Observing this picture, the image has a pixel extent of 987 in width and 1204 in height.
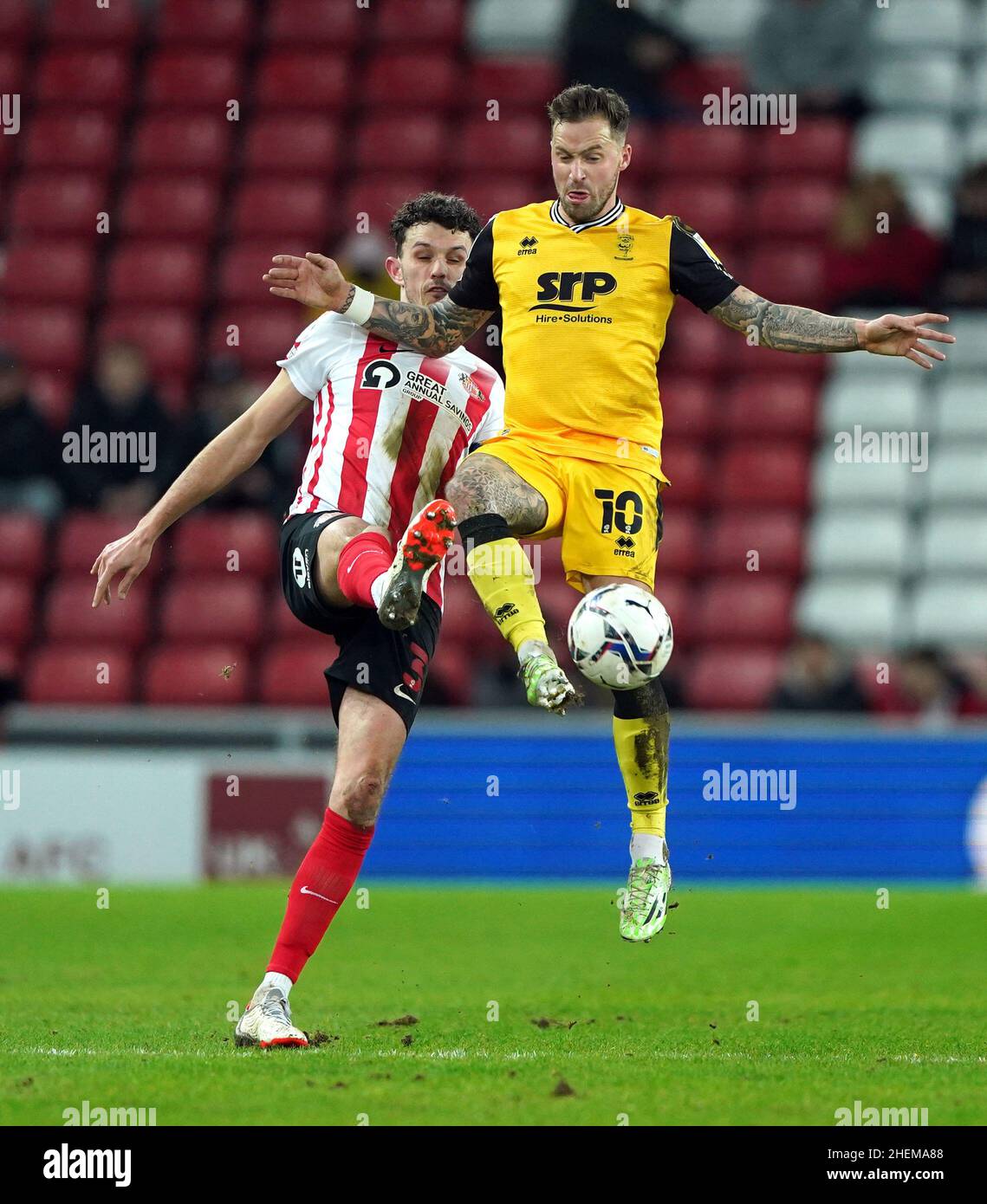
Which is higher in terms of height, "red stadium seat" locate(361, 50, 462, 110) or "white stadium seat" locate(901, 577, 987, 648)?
"red stadium seat" locate(361, 50, 462, 110)

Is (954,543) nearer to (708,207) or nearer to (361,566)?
(708,207)

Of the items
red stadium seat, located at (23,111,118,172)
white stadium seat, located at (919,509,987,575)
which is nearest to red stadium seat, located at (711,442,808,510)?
white stadium seat, located at (919,509,987,575)

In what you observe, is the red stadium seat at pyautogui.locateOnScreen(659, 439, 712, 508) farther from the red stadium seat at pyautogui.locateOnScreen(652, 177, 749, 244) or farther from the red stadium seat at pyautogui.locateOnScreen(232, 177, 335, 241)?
the red stadium seat at pyautogui.locateOnScreen(232, 177, 335, 241)

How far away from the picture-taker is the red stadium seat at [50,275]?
733 inches

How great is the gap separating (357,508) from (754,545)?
1023 cm

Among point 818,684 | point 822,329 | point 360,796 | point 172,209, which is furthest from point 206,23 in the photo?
point 360,796

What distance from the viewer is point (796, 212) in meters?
18.6

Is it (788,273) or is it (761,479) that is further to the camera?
(788,273)

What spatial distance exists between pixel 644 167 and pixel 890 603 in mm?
5043

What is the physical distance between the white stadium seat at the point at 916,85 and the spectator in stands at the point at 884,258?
2.44 metres

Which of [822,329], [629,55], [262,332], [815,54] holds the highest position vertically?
[815,54]

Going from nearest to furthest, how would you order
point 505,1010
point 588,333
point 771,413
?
point 588,333
point 505,1010
point 771,413

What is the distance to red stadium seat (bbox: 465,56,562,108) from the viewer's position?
63.9ft

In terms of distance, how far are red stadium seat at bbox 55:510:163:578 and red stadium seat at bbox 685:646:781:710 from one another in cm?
462
